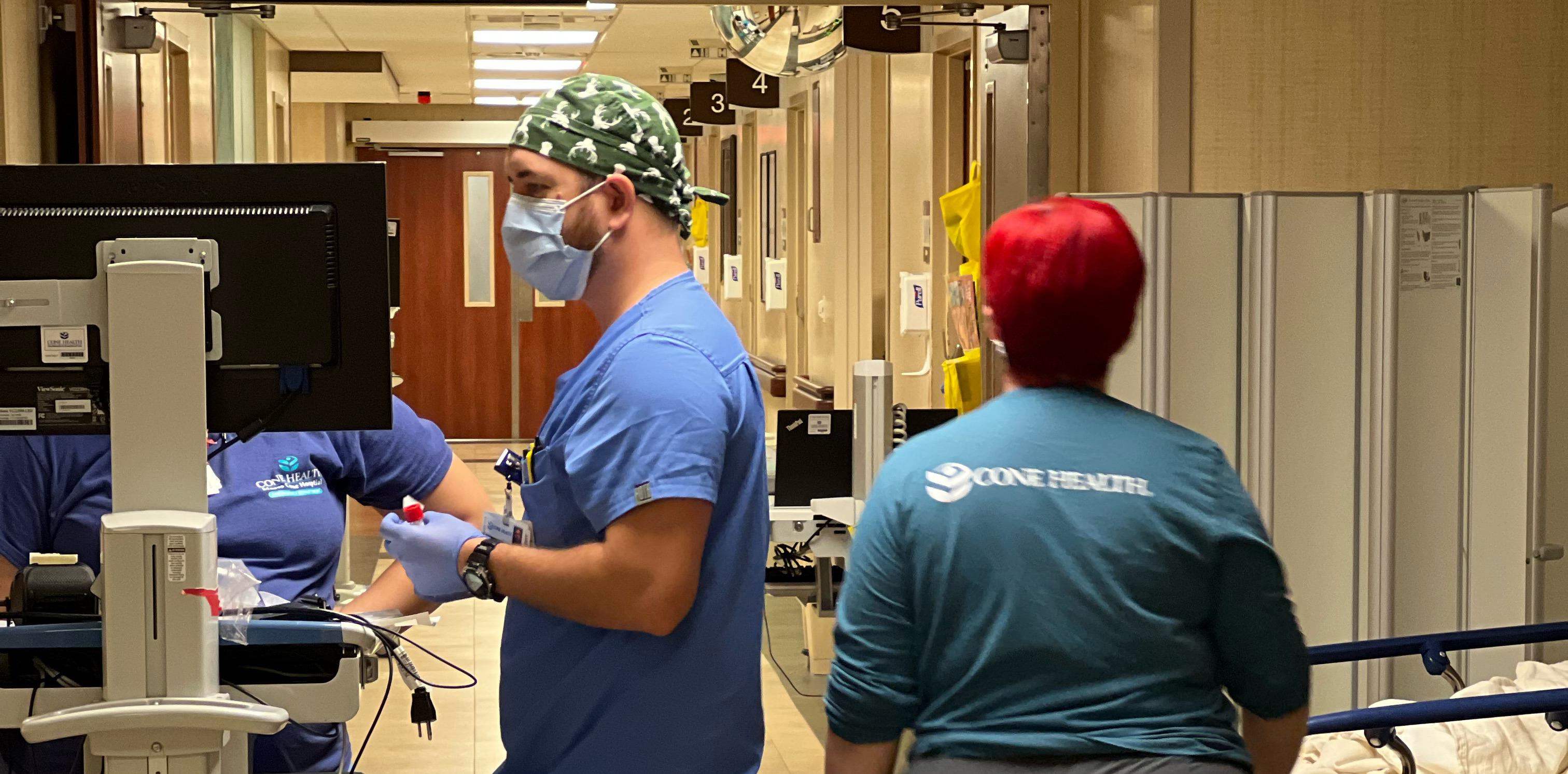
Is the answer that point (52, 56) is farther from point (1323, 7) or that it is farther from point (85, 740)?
point (1323, 7)

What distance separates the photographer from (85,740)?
5.58 ft

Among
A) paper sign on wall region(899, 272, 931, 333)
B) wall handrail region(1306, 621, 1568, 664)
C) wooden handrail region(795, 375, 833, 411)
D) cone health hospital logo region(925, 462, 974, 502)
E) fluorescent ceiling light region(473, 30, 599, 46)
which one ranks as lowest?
wall handrail region(1306, 621, 1568, 664)

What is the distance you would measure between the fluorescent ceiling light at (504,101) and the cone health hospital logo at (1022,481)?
10529 millimetres

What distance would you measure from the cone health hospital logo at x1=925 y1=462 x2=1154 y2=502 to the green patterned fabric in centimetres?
69

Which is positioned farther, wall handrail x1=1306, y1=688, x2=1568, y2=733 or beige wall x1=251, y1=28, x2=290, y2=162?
beige wall x1=251, y1=28, x2=290, y2=162

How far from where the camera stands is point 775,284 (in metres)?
9.05

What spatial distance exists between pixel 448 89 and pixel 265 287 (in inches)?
Answer: 411

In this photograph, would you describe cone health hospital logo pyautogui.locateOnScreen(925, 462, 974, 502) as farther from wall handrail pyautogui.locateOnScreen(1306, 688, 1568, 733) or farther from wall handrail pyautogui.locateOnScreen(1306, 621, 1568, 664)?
wall handrail pyautogui.locateOnScreen(1306, 621, 1568, 664)

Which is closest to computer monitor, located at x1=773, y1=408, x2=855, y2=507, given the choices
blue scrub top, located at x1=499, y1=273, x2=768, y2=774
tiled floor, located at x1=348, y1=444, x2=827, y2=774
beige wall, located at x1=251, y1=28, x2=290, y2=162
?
tiled floor, located at x1=348, y1=444, x2=827, y2=774

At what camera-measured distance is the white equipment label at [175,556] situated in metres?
1.69

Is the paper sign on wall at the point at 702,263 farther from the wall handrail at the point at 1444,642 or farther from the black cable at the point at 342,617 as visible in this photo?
the black cable at the point at 342,617

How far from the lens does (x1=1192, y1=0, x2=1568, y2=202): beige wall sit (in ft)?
11.0

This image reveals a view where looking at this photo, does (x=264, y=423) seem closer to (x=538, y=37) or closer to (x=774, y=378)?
(x=538, y=37)

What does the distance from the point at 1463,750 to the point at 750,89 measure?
5.68 m
